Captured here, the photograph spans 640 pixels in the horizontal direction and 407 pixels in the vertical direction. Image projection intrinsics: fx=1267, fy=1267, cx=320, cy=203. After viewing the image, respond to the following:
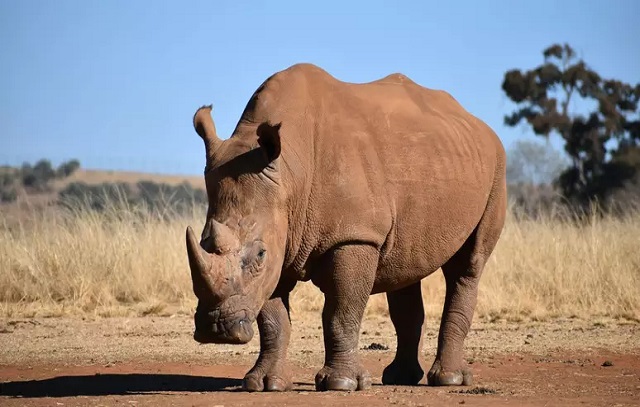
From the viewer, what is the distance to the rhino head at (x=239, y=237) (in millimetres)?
7012

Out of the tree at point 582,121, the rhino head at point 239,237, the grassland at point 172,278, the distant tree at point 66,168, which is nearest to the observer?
the rhino head at point 239,237

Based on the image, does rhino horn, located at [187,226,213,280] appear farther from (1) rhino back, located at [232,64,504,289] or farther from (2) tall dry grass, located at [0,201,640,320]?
(2) tall dry grass, located at [0,201,640,320]

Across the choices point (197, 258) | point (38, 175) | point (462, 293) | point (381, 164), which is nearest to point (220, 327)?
point (197, 258)

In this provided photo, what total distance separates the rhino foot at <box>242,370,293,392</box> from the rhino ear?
143cm

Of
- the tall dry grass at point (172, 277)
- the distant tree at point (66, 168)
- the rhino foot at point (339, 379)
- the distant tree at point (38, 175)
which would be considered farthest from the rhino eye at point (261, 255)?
the distant tree at point (66, 168)

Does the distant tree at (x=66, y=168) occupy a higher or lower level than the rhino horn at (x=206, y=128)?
higher

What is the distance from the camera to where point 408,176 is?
326 inches

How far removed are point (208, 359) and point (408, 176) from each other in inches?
107

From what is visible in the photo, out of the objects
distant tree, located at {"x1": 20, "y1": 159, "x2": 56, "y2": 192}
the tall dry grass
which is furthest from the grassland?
distant tree, located at {"x1": 20, "y1": 159, "x2": 56, "y2": 192}

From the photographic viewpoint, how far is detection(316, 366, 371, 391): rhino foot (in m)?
7.79

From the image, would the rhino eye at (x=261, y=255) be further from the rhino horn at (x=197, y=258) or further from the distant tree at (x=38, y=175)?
the distant tree at (x=38, y=175)

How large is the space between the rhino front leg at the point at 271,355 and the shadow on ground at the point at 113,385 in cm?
37

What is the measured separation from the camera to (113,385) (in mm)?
8508

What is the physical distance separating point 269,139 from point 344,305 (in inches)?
45.1
